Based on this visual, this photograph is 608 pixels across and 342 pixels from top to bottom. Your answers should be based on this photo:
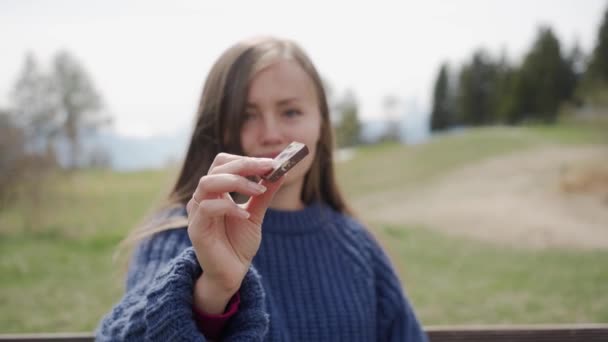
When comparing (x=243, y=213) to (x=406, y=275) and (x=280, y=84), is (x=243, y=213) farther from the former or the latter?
(x=406, y=275)

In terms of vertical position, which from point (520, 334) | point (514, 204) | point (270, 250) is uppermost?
point (270, 250)

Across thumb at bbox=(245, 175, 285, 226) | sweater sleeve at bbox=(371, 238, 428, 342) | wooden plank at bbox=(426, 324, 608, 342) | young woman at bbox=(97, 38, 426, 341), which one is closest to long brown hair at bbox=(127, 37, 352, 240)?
young woman at bbox=(97, 38, 426, 341)

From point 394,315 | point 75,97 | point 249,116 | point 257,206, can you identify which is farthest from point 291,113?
point 75,97

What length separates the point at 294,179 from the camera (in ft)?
6.39

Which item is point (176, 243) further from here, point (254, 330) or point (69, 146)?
point (69, 146)

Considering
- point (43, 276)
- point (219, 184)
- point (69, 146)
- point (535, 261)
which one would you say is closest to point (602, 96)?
point (535, 261)

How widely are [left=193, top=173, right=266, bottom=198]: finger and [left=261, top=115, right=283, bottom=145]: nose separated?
58 centimetres

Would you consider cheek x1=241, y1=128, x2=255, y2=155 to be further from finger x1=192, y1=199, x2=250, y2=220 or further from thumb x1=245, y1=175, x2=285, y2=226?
finger x1=192, y1=199, x2=250, y2=220

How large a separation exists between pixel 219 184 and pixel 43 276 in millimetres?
4963

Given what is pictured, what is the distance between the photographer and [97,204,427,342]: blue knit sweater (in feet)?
4.35

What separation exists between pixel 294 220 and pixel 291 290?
0.28 meters

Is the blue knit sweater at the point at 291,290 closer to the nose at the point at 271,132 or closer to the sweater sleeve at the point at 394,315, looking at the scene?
the sweater sleeve at the point at 394,315

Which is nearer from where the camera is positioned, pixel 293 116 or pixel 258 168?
pixel 258 168

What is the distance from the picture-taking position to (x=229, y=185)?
116cm
